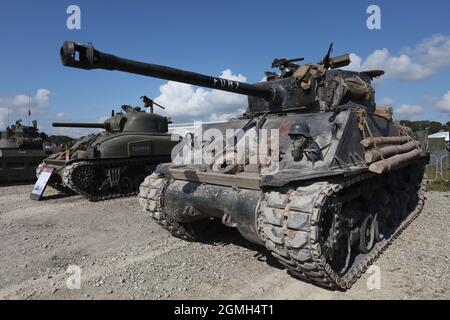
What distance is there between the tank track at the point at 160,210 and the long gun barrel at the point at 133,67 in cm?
184

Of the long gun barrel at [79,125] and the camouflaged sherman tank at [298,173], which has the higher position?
the long gun barrel at [79,125]

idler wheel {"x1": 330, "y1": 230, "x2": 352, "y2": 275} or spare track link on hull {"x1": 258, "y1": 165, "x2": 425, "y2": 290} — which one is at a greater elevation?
spare track link on hull {"x1": 258, "y1": 165, "x2": 425, "y2": 290}

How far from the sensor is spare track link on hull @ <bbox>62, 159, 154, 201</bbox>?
10.8m

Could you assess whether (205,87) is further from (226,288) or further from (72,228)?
(72,228)

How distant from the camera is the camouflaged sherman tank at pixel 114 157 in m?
11.2

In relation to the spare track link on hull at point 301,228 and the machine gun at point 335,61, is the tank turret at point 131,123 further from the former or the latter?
the spare track link on hull at point 301,228

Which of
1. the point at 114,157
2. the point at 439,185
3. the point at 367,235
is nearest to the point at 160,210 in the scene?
the point at 367,235

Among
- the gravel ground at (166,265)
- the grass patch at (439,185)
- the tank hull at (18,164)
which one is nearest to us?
the gravel ground at (166,265)

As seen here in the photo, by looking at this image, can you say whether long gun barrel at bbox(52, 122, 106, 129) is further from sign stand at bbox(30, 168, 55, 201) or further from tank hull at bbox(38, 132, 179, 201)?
sign stand at bbox(30, 168, 55, 201)

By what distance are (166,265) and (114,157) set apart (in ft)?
22.8

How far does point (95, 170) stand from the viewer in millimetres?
11641

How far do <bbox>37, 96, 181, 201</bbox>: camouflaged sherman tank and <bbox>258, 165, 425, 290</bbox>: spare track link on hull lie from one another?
26.5ft

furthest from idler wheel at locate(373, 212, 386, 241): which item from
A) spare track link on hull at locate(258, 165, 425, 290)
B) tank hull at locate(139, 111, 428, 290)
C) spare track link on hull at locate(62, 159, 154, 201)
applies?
spare track link on hull at locate(62, 159, 154, 201)

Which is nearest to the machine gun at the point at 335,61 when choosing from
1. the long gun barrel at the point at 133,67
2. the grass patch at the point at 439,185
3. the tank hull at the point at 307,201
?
the tank hull at the point at 307,201
